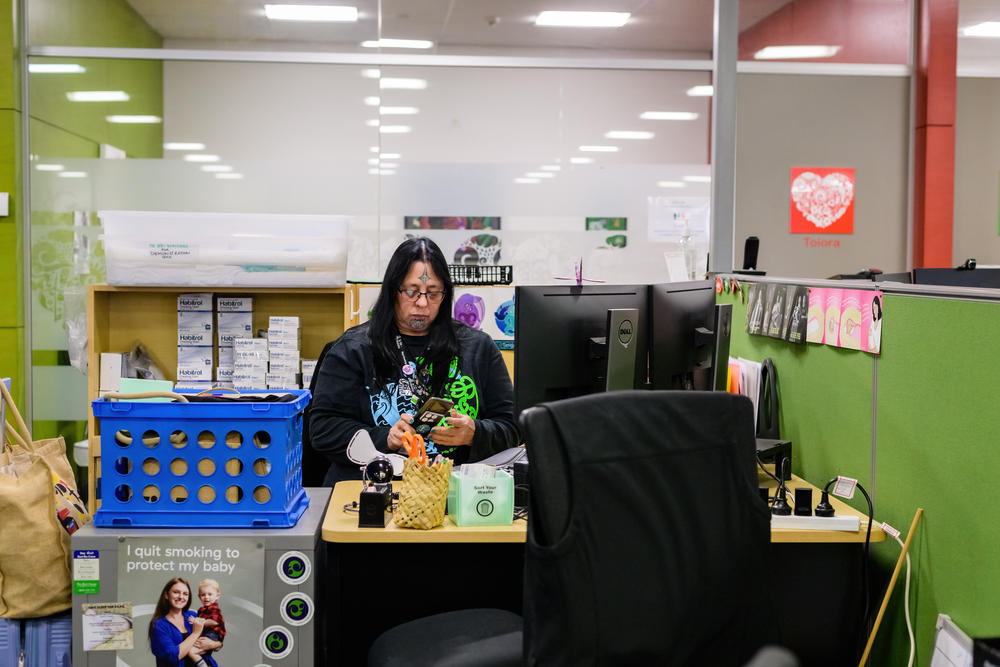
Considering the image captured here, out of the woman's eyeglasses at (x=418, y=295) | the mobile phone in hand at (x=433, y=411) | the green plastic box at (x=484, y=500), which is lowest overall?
the green plastic box at (x=484, y=500)

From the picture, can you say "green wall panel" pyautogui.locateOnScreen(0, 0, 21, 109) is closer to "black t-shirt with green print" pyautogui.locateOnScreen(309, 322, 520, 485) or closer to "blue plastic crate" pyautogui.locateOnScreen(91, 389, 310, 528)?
"black t-shirt with green print" pyautogui.locateOnScreen(309, 322, 520, 485)

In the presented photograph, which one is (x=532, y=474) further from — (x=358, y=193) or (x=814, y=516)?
(x=358, y=193)

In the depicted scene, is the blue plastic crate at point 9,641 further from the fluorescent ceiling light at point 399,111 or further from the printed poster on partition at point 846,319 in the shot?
the fluorescent ceiling light at point 399,111

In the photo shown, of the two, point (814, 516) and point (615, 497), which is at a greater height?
point (615, 497)

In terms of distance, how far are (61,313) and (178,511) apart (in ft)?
8.89

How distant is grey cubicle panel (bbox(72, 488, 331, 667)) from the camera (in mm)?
1870

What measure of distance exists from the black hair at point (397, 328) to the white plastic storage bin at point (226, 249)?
861 millimetres

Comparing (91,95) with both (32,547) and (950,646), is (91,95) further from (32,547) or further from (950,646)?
(950,646)

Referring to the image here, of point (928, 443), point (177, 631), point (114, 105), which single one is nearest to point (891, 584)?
Answer: point (928, 443)

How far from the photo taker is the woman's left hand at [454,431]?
2.33 metres

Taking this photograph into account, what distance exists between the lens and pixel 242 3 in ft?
14.0

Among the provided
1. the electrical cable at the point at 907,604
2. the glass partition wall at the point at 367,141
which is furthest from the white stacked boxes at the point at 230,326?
the electrical cable at the point at 907,604

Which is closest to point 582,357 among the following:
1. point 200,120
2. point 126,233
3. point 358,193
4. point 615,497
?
point 615,497

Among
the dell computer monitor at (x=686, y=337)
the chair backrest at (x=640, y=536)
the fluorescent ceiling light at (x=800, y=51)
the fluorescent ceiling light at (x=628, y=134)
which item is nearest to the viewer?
the chair backrest at (x=640, y=536)
